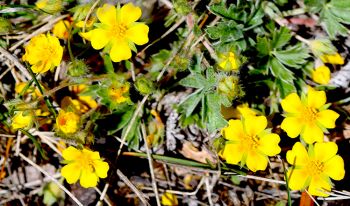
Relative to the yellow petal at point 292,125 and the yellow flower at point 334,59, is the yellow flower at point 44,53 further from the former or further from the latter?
the yellow flower at point 334,59

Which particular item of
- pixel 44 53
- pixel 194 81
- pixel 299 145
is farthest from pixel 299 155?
pixel 44 53

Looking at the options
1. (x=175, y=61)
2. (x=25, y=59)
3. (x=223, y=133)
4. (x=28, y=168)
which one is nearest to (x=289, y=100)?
(x=223, y=133)

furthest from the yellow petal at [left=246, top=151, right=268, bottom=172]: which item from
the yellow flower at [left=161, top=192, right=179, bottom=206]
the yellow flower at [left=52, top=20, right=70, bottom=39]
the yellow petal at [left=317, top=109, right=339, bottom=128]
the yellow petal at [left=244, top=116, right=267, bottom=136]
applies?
the yellow flower at [left=52, top=20, right=70, bottom=39]

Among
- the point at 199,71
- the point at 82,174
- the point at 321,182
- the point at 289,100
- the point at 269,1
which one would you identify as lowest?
the point at 321,182

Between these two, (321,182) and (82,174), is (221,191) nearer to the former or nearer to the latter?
(321,182)

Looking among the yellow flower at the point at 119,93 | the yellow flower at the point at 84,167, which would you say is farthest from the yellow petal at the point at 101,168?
the yellow flower at the point at 119,93

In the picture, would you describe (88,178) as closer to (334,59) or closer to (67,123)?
(67,123)
